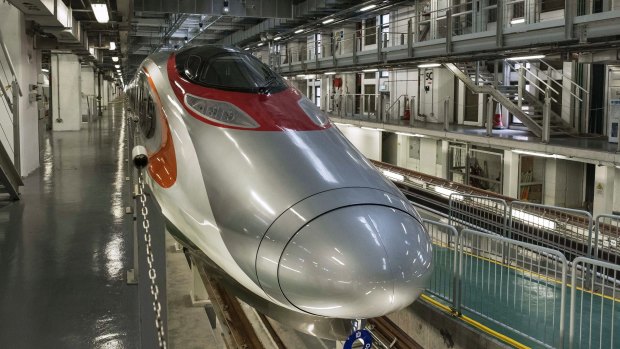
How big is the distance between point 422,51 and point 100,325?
12.7 metres

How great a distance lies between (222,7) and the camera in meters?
17.6

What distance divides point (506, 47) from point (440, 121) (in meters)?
8.91

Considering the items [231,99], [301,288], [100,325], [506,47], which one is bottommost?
[100,325]

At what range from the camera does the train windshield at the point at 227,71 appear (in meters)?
5.50

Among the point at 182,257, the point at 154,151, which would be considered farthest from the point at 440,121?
the point at 154,151

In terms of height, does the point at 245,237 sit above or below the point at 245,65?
Answer: below

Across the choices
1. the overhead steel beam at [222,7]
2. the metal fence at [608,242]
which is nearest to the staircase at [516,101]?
the metal fence at [608,242]

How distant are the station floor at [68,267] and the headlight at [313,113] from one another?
208 centimetres

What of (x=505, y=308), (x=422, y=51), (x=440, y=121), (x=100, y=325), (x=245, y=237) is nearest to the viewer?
(x=245, y=237)

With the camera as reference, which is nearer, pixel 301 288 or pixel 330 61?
pixel 301 288

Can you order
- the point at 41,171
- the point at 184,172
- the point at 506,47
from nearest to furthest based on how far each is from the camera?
the point at 184,172 < the point at 41,171 < the point at 506,47

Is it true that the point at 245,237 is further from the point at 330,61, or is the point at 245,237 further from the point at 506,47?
the point at 330,61

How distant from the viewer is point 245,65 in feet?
19.1

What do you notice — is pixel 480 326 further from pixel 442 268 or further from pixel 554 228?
pixel 554 228
